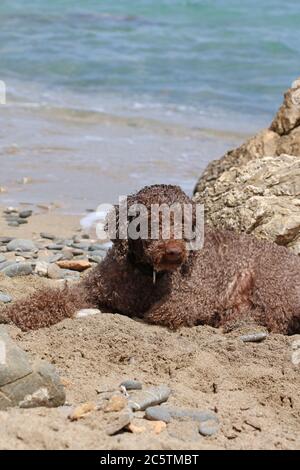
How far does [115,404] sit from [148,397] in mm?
288

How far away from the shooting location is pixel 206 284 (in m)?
5.82

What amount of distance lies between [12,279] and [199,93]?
10797mm

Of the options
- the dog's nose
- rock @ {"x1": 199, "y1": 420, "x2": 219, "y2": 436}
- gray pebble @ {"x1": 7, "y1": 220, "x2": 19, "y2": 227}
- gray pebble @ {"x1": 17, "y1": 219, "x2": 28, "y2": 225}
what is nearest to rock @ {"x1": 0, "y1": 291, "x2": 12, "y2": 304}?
the dog's nose

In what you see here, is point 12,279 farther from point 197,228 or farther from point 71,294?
point 197,228

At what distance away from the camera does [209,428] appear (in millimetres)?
4188

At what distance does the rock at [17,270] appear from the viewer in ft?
22.2

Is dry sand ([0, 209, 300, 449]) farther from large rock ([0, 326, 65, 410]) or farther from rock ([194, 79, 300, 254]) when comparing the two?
rock ([194, 79, 300, 254])

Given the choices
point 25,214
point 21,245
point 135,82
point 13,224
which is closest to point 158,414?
point 21,245

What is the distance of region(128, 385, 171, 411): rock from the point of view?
4.40 metres

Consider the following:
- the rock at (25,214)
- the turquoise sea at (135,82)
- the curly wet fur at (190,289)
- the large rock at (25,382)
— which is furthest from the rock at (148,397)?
the turquoise sea at (135,82)

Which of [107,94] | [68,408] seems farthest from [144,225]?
[107,94]

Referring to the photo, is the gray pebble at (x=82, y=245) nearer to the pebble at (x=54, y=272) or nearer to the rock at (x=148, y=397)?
the pebble at (x=54, y=272)

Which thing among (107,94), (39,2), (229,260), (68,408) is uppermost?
(39,2)

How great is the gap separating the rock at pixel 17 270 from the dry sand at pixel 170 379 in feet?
4.52
